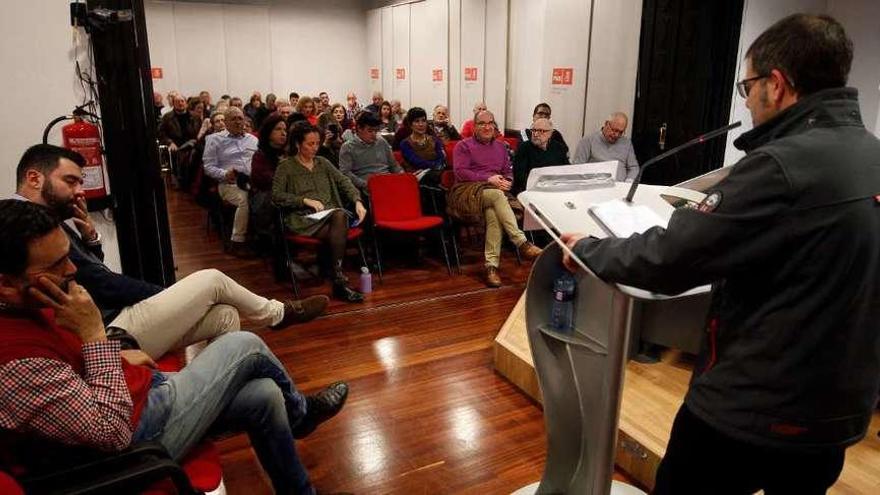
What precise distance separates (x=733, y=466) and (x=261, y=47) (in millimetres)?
12449

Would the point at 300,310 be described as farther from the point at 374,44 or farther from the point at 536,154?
the point at 374,44

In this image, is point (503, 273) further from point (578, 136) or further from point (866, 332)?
point (866, 332)

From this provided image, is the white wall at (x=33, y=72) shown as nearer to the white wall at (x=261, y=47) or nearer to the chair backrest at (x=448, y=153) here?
the chair backrest at (x=448, y=153)

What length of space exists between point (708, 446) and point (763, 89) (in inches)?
28.2

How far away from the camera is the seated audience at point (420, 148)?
5.34m

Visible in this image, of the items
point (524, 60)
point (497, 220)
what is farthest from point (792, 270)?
point (524, 60)

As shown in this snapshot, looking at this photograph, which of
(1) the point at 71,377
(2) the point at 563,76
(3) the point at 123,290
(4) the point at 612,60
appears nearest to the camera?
(1) the point at 71,377

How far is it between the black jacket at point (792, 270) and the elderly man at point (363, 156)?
3.92 metres

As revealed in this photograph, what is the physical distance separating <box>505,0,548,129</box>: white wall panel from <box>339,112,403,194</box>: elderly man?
2.93 m

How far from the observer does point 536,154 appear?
16.4 ft

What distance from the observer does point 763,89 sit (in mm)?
1148

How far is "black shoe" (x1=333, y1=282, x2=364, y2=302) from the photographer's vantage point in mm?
4109

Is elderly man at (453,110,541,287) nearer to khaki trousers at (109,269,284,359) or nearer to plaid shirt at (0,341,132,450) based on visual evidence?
khaki trousers at (109,269,284,359)

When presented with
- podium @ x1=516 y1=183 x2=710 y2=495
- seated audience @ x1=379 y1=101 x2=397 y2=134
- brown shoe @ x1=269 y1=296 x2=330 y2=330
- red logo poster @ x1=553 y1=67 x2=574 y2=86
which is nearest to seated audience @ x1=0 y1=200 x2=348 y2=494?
podium @ x1=516 y1=183 x2=710 y2=495
